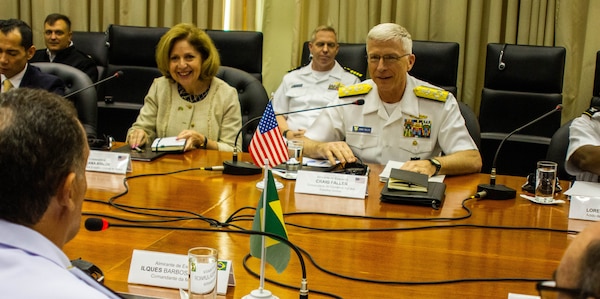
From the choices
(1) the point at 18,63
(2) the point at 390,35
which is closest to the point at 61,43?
(1) the point at 18,63

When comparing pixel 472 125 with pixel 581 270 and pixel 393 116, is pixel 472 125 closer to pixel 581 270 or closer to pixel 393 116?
pixel 393 116

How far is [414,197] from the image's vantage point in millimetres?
2457

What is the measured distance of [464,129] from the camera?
128 inches

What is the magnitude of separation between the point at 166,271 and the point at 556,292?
1.05m

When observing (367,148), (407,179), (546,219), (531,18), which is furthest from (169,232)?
(531,18)

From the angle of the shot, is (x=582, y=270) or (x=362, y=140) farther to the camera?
(x=362, y=140)

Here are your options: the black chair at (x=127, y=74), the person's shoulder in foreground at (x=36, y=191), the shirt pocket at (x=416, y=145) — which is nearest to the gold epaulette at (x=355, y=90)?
the shirt pocket at (x=416, y=145)

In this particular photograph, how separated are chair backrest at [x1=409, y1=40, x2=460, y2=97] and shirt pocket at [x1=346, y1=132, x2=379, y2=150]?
138 cm

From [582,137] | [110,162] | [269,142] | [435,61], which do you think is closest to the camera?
[269,142]

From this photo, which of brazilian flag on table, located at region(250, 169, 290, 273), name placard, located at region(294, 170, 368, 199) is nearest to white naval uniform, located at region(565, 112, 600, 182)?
name placard, located at region(294, 170, 368, 199)

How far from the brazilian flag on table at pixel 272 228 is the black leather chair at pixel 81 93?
90.4 inches

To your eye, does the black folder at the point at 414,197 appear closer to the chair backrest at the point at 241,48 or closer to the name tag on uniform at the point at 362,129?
the name tag on uniform at the point at 362,129

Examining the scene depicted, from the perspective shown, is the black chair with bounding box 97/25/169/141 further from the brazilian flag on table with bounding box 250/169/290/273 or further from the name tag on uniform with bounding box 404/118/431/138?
the brazilian flag on table with bounding box 250/169/290/273

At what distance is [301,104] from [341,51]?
0.50 metres
